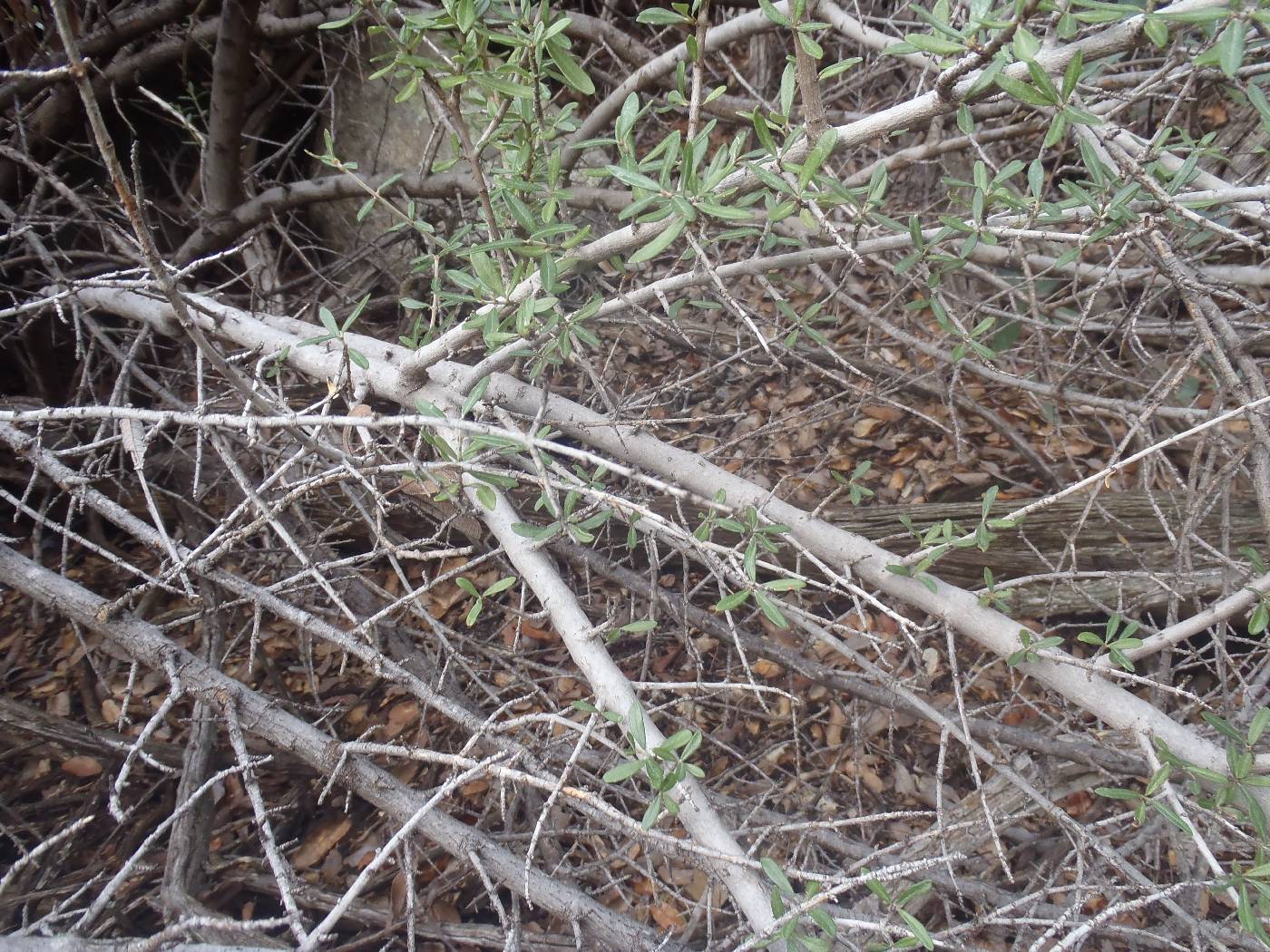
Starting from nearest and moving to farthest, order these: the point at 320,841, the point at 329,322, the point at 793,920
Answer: the point at 793,920, the point at 329,322, the point at 320,841

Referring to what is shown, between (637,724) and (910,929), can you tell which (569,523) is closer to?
(637,724)

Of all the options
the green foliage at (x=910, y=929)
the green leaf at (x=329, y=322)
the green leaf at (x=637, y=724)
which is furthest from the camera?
the green leaf at (x=329, y=322)

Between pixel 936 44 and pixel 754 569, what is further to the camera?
pixel 754 569

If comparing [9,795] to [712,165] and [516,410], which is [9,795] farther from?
[712,165]

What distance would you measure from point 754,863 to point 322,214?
11.9 feet

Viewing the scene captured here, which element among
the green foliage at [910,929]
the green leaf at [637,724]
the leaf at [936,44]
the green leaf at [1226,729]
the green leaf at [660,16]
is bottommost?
the green foliage at [910,929]

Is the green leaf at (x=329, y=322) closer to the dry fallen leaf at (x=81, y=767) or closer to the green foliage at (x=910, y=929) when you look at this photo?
the green foliage at (x=910, y=929)

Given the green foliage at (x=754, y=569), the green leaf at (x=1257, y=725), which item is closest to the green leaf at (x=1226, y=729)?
the green leaf at (x=1257, y=725)

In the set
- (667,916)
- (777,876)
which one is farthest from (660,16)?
(667,916)

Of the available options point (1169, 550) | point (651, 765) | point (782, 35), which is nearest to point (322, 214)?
point (782, 35)

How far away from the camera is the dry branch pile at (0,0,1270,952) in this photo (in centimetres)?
138

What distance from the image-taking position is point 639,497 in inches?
85.9

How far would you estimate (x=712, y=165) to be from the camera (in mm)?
1329

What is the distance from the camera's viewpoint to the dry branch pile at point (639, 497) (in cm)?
138
